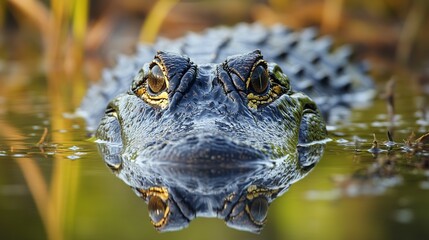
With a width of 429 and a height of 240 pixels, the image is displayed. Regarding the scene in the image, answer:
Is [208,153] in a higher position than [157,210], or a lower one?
higher

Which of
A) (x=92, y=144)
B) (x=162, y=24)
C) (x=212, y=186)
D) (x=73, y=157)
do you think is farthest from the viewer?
(x=162, y=24)

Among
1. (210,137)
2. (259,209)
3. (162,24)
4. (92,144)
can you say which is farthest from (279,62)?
(162,24)

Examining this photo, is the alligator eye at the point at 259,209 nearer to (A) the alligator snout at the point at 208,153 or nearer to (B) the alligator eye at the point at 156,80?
(A) the alligator snout at the point at 208,153

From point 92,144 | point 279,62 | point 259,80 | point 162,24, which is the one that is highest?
point 162,24

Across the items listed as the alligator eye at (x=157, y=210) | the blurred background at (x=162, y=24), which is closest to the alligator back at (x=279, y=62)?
the blurred background at (x=162, y=24)

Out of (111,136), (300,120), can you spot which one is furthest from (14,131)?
(300,120)

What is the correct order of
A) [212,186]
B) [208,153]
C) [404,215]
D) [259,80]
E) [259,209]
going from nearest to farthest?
[404,215], [259,209], [212,186], [208,153], [259,80]

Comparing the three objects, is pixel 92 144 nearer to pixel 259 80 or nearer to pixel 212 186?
pixel 259 80

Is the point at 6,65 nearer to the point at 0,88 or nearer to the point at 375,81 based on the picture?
the point at 0,88
